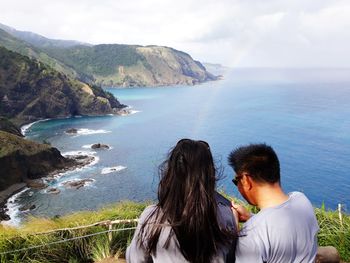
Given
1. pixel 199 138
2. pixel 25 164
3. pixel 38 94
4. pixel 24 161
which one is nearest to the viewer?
pixel 24 161

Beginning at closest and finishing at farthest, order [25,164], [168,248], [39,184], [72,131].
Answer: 1. [168,248]
2. [39,184]
3. [25,164]
4. [72,131]

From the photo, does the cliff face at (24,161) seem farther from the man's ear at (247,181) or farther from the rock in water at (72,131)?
the man's ear at (247,181)

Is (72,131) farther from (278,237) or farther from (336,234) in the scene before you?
(278,237)

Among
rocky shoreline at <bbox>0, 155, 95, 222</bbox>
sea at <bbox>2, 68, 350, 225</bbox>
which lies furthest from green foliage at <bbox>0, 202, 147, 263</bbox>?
rocky shoreline at <bbox>0, 155, 95, 222</bbox>

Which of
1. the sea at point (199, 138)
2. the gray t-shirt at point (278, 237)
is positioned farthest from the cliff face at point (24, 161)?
the gray t-shirt at point (278, 237)

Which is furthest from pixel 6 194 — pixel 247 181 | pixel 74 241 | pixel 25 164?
pixel 247 181

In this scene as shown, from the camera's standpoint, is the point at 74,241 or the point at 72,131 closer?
the point at 74,241

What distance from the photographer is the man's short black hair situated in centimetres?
295

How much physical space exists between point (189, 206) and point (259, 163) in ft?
2.16

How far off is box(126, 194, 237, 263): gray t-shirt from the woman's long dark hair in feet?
0.10

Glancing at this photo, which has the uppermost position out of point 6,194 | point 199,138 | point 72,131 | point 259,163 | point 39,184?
point 259,163

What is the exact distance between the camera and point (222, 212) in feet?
9.07

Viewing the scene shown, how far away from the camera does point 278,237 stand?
2.66m

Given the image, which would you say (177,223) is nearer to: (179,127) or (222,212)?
(222,212)
